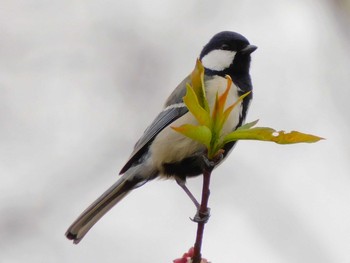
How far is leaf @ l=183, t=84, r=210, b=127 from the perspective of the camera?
1.44 metres

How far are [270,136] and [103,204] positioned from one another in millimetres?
1744

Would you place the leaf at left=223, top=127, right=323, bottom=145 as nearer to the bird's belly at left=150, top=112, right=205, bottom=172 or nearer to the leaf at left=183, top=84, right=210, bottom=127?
the leaf at left=183, top=84, right=210, bottom=127

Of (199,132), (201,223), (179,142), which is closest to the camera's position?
(201,223)

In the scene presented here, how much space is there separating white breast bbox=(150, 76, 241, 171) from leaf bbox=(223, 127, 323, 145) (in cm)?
144

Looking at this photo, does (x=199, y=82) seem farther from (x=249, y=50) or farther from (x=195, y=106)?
(x=249, y=50)

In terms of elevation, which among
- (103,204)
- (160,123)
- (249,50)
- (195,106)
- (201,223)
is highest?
(249,50)

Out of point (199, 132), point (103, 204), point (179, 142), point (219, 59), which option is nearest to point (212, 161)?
point (199, 132)

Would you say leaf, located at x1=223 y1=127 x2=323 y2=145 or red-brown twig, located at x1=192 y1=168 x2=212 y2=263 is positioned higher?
leaf, located at x1=223 y1=127 x2=323 y2=145

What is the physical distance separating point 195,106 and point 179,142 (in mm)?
1561

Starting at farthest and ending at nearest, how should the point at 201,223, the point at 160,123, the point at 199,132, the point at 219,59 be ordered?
the point at 219,59
the point at 160,123
the point at 199,132
the point at 201,223

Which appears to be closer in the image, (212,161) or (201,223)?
(201,223)

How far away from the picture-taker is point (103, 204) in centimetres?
306

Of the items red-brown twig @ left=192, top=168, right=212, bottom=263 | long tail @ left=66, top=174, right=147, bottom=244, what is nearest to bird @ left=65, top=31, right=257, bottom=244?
long tail @ left=66, top=174, right=147, bottom=244

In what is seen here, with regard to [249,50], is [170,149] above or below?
below
